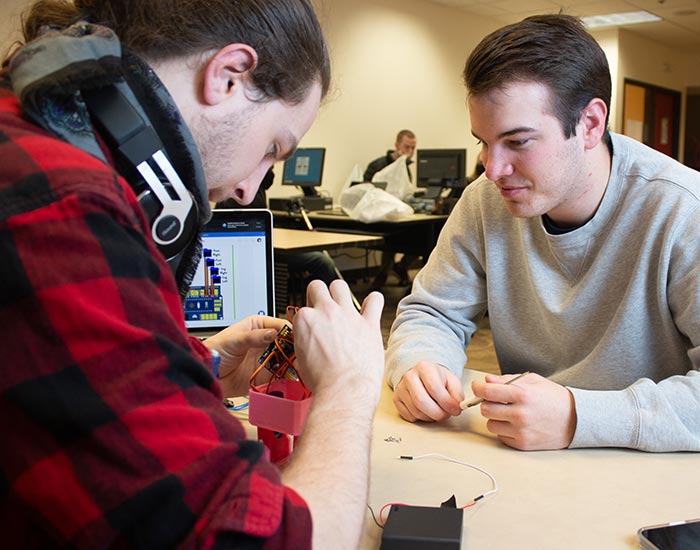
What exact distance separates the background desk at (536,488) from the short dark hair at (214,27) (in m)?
0.55

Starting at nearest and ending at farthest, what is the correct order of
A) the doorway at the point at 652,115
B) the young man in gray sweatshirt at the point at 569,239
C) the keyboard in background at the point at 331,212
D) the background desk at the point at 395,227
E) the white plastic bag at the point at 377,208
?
the young man in gray sweatshirt at the point at 569,239, the white plastic bag at the point at 377,208, the background desk at the point at 395,227, the keyboard in background at the point at 331,212, the doorway at the point at 652,115

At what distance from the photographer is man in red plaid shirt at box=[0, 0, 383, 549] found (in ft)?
1.61

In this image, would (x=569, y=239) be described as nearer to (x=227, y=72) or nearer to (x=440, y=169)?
(x=227, y=72)

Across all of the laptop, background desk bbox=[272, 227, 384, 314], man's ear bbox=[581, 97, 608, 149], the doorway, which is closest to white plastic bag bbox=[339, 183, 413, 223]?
background desk bbox=[272, 227, 384, 314]

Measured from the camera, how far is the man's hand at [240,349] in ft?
3.81

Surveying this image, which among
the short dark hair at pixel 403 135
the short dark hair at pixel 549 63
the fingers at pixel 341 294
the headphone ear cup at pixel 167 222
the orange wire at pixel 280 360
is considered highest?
the short dark hair at pixel 403 135

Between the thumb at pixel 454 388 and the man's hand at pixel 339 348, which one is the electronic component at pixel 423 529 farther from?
the thumb at pixel 454 388

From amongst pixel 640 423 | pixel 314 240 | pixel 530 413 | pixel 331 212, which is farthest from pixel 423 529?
pixel 331 212

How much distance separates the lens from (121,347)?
512 millimetres

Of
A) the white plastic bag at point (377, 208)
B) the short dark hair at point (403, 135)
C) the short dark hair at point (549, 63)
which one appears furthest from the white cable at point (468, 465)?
the short dark hair at point (403, 135)

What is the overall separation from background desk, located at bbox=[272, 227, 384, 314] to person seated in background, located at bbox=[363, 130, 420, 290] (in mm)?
1828

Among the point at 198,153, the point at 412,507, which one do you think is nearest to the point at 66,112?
the point at 198,153

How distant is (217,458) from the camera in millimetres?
543

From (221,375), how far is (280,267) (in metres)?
2.53
